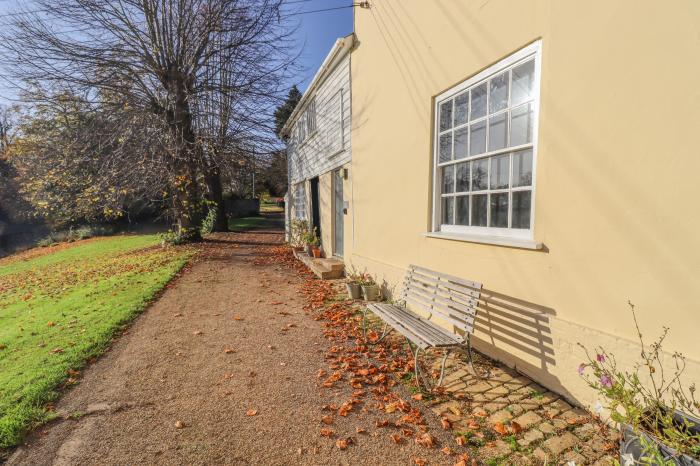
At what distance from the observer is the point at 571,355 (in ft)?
9.34

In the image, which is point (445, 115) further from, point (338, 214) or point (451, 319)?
point (338, 214)

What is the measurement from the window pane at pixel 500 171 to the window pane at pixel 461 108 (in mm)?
725

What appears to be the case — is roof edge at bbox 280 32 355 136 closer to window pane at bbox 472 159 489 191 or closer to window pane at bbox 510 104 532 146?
window pane at bbox 472 159 489 191

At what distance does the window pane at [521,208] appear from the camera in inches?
129

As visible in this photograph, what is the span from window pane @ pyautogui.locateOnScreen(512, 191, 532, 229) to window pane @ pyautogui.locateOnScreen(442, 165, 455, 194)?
3.45 feet

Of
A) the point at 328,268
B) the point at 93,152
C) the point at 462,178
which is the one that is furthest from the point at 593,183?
the point at 93,152

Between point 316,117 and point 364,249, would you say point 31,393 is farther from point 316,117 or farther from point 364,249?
point 316,117

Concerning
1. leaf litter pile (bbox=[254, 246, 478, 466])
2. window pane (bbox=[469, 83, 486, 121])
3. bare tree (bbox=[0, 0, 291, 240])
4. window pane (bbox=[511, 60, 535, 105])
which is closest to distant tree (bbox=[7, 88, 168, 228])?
bare tree (bbox=[0, 0, 291, 240])

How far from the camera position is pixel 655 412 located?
78.5 inches

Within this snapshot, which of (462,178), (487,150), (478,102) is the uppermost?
(478,102)

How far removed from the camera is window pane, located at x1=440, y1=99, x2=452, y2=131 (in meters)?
4.33

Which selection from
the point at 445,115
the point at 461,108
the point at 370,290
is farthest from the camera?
the point at 370,290

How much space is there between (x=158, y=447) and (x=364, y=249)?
16.4 feet

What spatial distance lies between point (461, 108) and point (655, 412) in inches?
132
